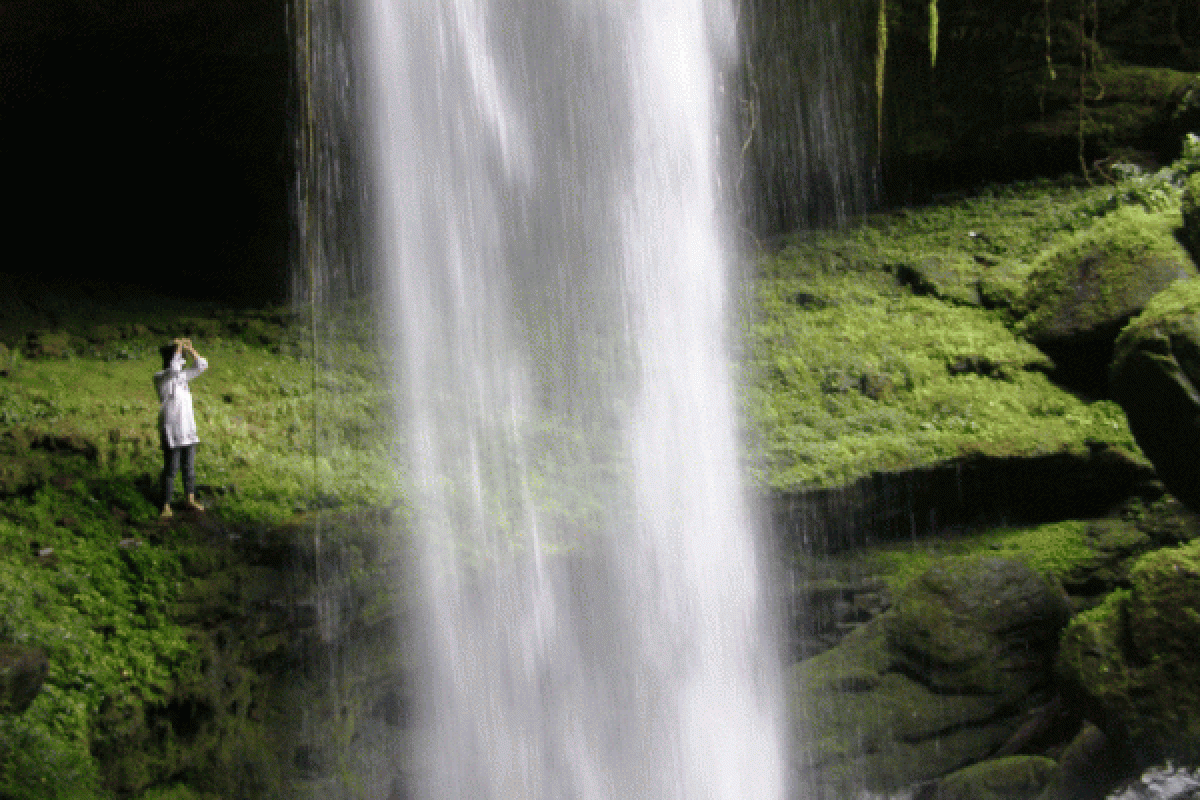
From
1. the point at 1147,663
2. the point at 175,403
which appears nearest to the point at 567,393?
the point at 175,403

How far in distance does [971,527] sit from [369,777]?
15.6 feet

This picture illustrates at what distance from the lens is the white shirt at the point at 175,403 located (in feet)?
18.7

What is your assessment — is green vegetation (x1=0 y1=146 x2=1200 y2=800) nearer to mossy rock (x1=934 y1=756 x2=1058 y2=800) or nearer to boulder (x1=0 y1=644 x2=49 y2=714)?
boulder (x1=0 y1=644 x2=49 y2=714)

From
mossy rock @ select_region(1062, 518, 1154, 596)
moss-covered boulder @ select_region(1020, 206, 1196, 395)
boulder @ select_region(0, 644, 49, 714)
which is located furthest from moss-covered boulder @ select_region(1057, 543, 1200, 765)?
boulder @ select_region(0, 644, 49, 714)

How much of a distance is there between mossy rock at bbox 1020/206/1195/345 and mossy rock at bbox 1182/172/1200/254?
91mm

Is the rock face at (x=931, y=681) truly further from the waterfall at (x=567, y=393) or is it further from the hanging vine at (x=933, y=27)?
the hanging vine at (x=933, y=27)

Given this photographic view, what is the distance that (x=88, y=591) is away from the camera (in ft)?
17.3

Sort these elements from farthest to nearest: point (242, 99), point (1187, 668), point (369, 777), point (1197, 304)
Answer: point (242, 99) < point (1197, 304) < point (369, 777) < point (1187, 668)

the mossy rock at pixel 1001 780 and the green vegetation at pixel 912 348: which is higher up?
the green vegetation at pixel 912 348

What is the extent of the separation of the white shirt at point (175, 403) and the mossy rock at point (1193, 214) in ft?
25.2

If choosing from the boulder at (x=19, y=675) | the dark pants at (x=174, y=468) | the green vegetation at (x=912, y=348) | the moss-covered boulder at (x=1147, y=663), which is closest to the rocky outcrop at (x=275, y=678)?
the dark pants at (x=174, y=468)

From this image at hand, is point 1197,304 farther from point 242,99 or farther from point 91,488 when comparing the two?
point 242,99

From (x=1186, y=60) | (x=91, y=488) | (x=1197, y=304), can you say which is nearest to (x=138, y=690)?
(x=91, y=488)

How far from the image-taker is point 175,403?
18.7 ft
